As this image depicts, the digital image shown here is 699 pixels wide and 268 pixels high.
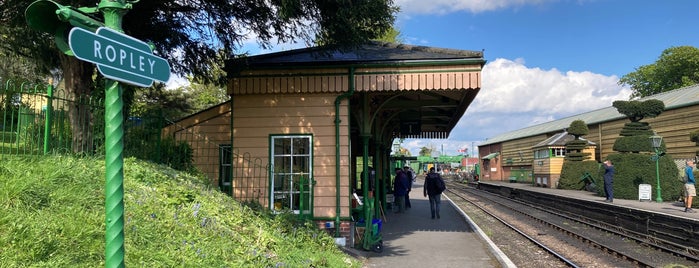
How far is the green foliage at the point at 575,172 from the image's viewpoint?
2538 centimetres

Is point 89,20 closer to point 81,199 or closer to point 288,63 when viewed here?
point 81,199

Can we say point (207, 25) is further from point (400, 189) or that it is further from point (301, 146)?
point (400, 189)

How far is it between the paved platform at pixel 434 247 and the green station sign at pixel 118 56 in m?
6.13

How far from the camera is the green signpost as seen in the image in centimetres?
230

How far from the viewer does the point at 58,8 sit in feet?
7.69

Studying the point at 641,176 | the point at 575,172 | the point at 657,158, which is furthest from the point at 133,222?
the point at 575,172

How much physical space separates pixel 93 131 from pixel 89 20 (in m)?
4.39

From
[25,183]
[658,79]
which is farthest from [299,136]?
[658,79]

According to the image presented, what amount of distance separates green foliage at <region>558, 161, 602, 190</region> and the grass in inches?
902

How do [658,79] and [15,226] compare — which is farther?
[658,79]

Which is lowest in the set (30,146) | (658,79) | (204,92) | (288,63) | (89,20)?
(30,146)

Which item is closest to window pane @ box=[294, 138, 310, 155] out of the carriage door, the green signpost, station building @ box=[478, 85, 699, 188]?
the carriage door

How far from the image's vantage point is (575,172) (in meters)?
26.3

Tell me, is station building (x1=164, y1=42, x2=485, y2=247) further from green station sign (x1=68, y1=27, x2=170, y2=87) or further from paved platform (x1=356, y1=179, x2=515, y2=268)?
green station sign (x1=68, y1=27, x2=170, y2=87)
